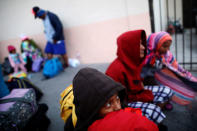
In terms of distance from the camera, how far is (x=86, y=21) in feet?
13.5

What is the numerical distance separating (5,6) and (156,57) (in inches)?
223

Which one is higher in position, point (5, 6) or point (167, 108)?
point (5, 6)

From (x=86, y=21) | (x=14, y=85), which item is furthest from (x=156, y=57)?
(x=86, y=21)

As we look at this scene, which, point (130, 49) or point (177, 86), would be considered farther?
point (177, 86)

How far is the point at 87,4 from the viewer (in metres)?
3.92

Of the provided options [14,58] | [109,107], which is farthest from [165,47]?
[14,58]

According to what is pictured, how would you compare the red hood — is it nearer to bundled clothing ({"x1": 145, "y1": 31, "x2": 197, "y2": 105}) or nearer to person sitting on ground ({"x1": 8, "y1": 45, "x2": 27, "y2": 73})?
bundled clothing ({"x1": 145, "y1": 31, "x2": 197, "y2": 105})

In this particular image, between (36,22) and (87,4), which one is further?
(36,22)

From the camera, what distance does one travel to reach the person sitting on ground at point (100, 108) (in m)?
0.75

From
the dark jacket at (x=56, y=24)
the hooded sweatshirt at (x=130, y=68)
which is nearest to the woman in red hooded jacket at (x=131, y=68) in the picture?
the hooded sweatshirt at (x=130, y=68)

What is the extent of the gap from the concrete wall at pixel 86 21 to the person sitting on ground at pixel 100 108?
2937 millimetres

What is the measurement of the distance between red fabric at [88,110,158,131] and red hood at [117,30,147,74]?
764 millimetres

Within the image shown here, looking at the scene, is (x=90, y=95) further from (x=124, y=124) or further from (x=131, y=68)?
(x=131, y=68)

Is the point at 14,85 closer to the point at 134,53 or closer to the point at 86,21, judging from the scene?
the point at 134,53
